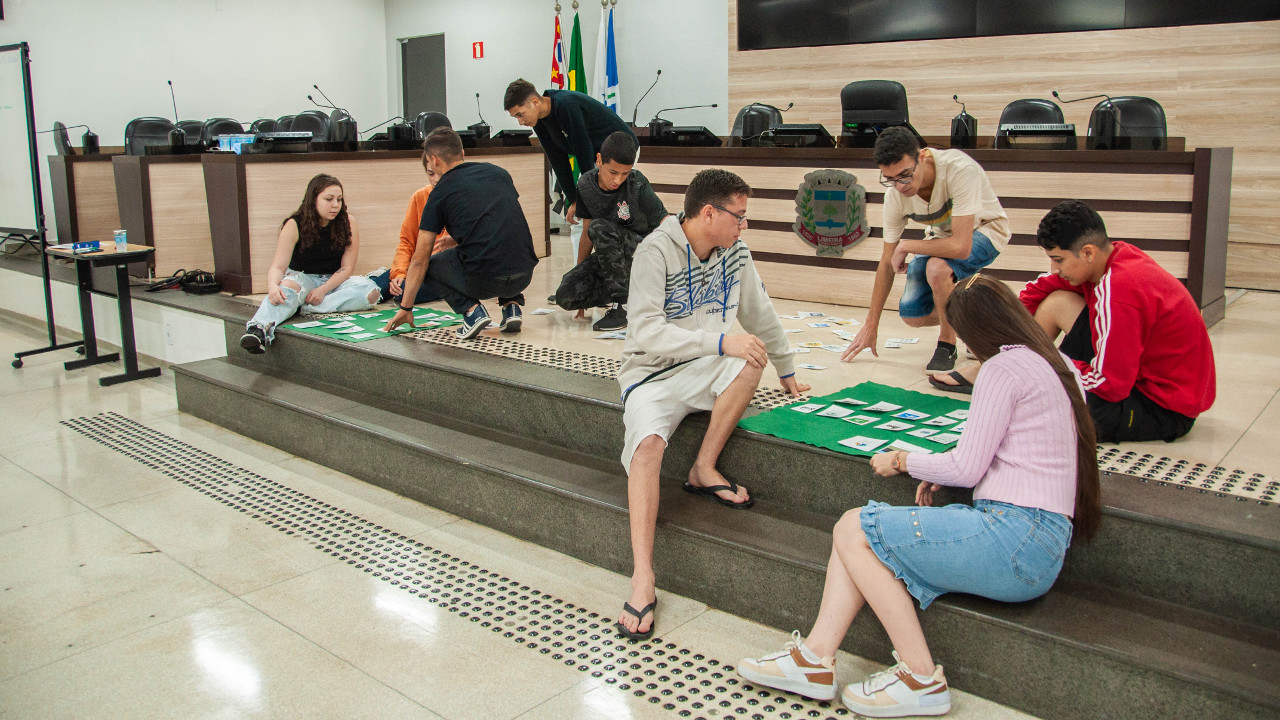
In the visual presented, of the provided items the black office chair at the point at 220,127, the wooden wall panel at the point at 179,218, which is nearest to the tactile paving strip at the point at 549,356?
the wooden wall panel at the point at 179,218

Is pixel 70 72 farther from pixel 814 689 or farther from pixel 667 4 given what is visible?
pixel 814 689

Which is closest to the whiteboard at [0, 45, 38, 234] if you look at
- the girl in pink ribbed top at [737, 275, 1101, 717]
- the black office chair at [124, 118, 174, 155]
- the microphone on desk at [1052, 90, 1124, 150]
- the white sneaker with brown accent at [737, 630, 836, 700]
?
the black office chair at [124, 118, 174, 155]

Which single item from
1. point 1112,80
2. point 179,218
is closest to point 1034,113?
point 1112,80

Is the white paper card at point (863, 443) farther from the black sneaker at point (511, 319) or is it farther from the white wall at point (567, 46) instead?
the white wall at point (567, 46)

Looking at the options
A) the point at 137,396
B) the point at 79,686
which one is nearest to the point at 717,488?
the point at 79,686

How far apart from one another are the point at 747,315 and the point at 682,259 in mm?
348

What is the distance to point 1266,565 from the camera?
209 cm

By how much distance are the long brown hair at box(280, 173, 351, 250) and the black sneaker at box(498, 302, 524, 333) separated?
1.11m

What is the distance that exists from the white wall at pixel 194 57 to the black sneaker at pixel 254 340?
5117 mm

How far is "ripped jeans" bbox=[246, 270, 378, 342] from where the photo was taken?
4711mm

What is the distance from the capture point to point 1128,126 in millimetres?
5754

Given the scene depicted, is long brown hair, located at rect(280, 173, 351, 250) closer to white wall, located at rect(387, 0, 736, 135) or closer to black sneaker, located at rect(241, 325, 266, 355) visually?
black sneaker, located at rect(241, 325, 266, 355)

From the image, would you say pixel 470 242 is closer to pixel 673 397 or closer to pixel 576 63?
pixel 673 397

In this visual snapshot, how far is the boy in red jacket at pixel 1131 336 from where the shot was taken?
2.69 metres
